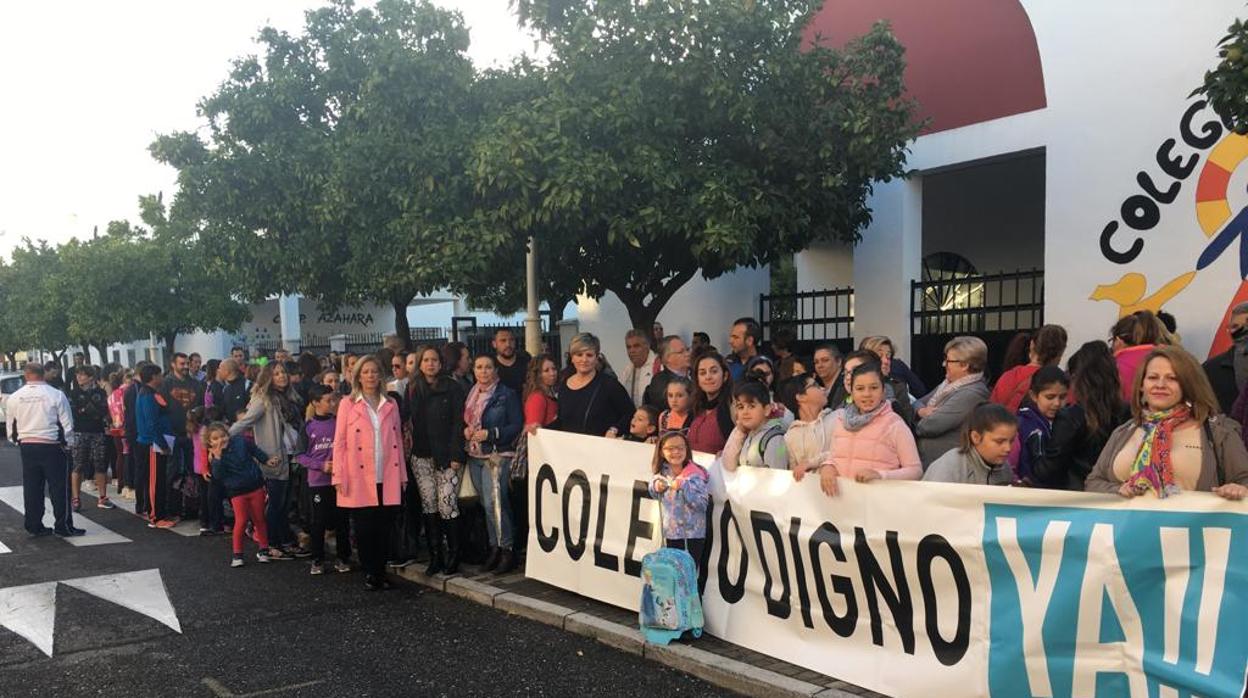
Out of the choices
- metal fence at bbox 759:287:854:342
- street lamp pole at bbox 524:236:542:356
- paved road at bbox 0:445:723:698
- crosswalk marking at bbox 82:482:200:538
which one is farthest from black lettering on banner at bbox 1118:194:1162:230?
crosswalk marking at bbox 82:482:200:538

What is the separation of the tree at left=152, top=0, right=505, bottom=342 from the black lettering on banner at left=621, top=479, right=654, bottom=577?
3787 millimetres

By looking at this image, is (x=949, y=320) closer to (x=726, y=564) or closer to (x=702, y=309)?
(x=702, y=309)

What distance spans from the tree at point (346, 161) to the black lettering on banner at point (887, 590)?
17.2ft

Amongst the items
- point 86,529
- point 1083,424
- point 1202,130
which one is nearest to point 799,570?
point 1083,424

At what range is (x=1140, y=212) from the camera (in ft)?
27.0

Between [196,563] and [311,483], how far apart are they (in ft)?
5.24

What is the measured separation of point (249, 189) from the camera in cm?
1112

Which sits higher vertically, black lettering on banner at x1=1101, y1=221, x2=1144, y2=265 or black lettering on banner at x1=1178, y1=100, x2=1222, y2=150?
black lettering on banner at x1=1178, y1=100, x2=1222, y2=150

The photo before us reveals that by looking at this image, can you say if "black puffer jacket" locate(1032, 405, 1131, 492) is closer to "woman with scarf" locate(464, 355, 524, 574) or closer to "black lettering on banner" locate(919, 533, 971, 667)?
"black lettering on banner" locate(919, 533, 971, 667)

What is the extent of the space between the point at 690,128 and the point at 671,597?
18.7 feet

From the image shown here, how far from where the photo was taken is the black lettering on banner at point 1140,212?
8.11 meters

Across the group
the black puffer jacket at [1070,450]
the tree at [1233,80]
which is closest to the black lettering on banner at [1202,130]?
the tree at [1233,80]

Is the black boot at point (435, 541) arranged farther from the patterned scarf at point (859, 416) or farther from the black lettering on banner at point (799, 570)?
the patterned scarf at point (859, 416)

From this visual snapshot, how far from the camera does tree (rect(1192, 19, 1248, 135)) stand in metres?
5.36
